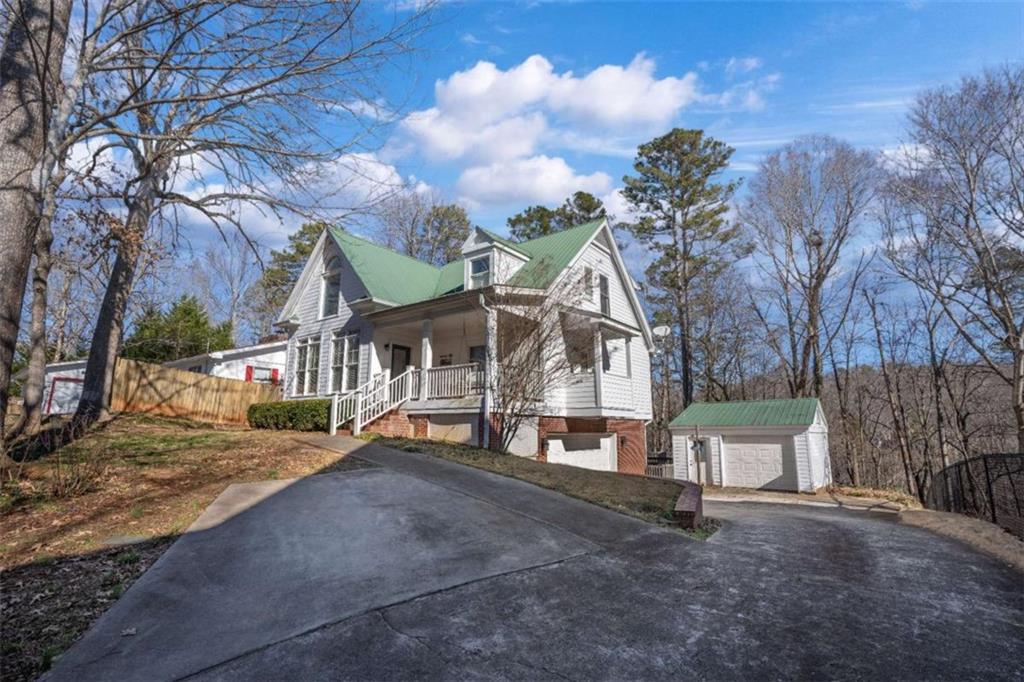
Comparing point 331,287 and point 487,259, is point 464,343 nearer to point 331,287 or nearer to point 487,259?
point 487,259

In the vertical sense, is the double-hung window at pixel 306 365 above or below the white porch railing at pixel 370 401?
above

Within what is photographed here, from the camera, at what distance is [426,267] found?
844 inches

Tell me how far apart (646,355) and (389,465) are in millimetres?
14530

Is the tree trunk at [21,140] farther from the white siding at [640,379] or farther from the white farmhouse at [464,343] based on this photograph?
the white siding at [640,379]

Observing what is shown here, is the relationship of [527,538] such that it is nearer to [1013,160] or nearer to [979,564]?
[979,564]

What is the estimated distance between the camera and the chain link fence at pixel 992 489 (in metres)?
7.63

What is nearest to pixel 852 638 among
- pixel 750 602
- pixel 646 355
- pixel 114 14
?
pixel 750 602

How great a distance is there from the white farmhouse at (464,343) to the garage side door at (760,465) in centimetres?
412

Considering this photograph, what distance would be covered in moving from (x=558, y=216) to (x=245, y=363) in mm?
20663

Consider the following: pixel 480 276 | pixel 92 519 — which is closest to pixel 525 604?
pixel 92 519

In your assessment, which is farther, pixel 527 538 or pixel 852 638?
pixel 527 538

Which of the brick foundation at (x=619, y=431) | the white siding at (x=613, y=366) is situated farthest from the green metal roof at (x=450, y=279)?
the brick foundation at (x=619, y=431)

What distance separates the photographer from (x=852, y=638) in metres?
3.53

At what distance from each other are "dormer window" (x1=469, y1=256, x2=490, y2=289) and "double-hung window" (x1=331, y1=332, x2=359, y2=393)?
4.66 metres
